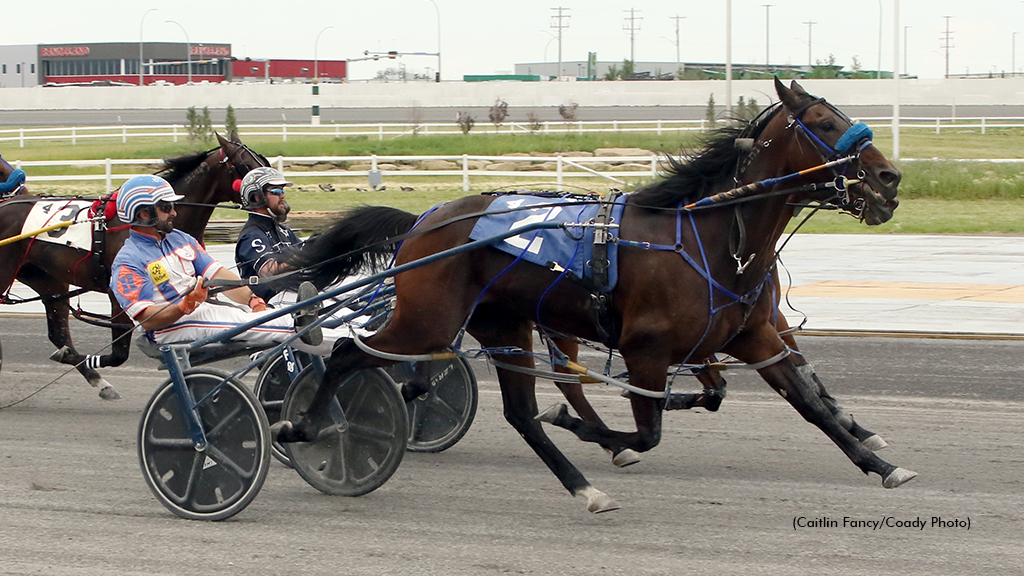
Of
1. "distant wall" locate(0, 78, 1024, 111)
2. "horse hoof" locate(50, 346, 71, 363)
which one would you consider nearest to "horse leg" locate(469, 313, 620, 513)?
"horse hoof" locate(50, 346, 71, 363)

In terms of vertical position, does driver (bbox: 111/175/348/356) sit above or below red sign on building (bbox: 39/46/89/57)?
below

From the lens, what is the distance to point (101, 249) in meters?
7.03

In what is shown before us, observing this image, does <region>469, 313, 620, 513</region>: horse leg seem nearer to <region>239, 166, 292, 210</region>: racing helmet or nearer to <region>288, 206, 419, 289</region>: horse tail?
<region>288, 206, 419, 289</region>: horse tail

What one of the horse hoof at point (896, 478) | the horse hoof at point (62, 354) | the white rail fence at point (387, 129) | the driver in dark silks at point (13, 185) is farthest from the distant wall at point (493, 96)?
the horse hoof at point (896, 478)

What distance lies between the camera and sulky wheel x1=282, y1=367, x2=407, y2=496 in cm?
517

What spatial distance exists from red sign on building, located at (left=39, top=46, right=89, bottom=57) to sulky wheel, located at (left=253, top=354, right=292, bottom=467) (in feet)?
326

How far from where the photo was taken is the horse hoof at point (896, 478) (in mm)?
4688

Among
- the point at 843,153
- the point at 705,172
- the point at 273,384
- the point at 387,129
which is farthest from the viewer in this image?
the point at 387,129

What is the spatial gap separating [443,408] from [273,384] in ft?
3.00

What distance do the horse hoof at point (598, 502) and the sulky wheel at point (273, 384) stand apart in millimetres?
1812

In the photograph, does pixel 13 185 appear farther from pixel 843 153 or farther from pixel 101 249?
pixel 843 153

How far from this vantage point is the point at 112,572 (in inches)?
160

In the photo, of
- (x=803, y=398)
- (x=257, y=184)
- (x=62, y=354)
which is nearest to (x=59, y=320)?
(x=62, y=354)

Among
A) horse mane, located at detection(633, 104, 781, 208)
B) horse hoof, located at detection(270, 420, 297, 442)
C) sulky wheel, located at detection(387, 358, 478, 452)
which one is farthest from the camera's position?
sulky wheel, located at detection(387, 358, 478, 452)
